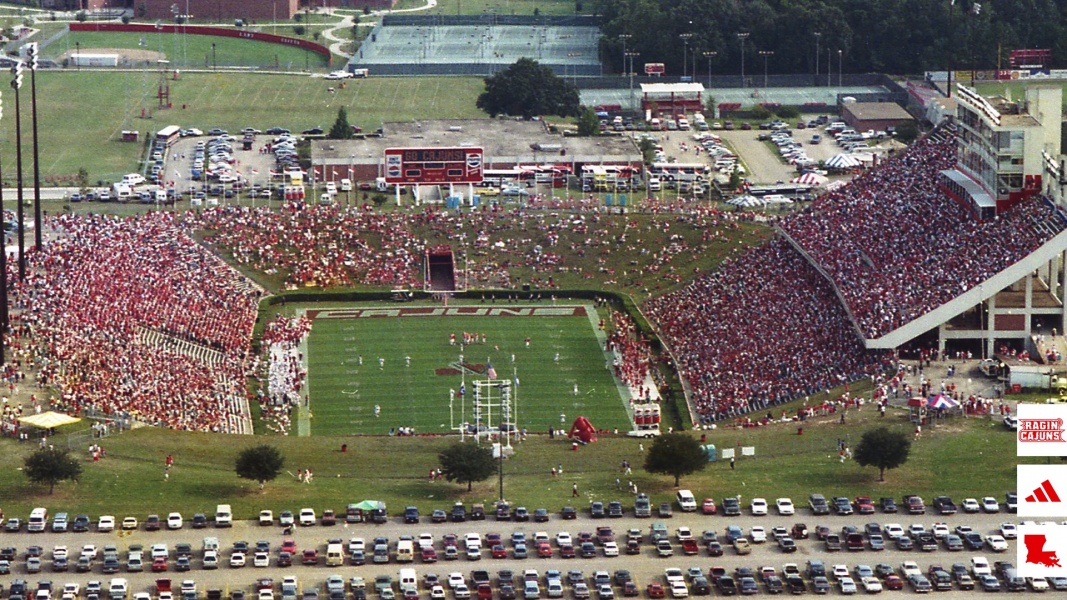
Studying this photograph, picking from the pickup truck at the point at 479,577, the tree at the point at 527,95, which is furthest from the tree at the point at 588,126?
the pickup truck at the point at 479,577

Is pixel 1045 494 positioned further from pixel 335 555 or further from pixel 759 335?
pixel 759 335

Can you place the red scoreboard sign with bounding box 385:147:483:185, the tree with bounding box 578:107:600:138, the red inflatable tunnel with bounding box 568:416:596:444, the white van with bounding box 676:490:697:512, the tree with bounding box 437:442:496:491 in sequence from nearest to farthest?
the white van with bounding box 676:490:697:512, the tree with bounding box 437:442:496:491, the red inflatable tunnel with bounding box 568:416:596:444, the red scoreboard sign with bounding box 385:147:483:185, the tree with bounding box 578:107:600:138

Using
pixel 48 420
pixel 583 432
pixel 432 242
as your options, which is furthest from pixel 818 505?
pixel 432 242

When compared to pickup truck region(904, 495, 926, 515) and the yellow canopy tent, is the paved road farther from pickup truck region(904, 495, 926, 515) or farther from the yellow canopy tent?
the yellow canopy tent

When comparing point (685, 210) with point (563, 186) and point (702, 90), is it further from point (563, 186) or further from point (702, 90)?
point (702, 90)

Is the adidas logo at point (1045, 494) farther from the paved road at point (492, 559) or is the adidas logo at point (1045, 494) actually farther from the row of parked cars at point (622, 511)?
the row of parked cars at point (622, 511)

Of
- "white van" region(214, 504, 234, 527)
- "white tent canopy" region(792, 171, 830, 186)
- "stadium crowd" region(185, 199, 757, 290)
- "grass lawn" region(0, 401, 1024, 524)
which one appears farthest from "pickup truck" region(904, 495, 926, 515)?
"white tent canopy" region(792, 171, 830, 186)

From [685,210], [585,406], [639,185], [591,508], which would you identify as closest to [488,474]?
[591,508]
